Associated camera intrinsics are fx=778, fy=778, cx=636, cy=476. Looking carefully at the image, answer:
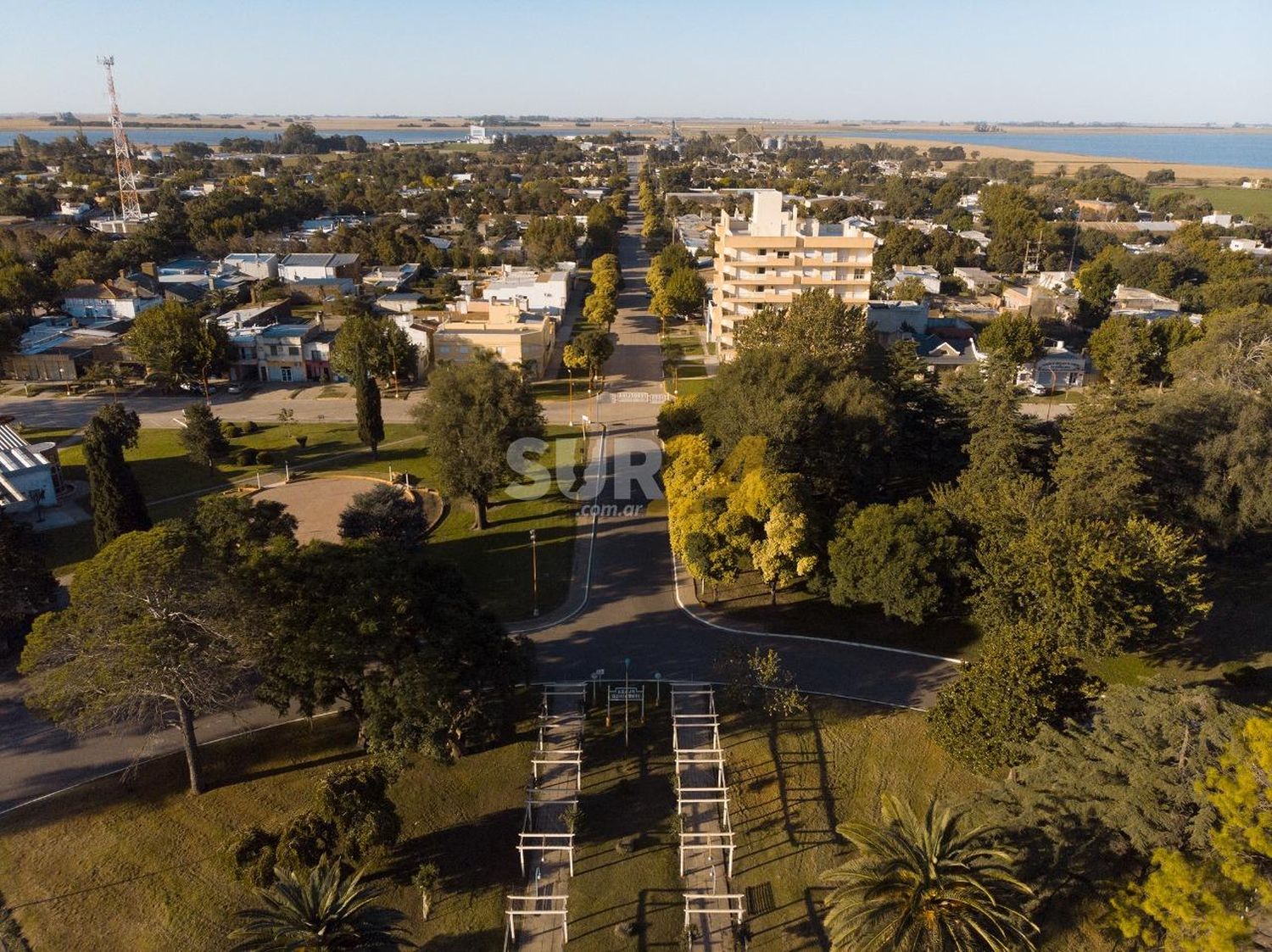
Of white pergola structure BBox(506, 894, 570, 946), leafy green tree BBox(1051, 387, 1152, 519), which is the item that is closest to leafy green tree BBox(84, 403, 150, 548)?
white pergola structure BBox(506, 894, 570, 946)

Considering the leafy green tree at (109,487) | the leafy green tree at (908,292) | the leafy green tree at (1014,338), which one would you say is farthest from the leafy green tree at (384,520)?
the leafy green tree at (908,292)

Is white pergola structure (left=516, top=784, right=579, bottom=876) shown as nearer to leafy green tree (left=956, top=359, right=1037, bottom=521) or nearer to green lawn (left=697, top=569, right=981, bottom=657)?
green lawn (left=697, top=569, right=981, bottom=657)

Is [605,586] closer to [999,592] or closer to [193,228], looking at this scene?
[999,592]

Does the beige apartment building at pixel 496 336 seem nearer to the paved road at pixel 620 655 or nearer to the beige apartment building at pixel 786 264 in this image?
the beige apartment building at pixel 786 264

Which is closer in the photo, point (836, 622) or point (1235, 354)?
point (836, 622)

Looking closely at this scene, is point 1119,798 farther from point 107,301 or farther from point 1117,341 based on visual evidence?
point 107,301

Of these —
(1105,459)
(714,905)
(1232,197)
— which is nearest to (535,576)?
(714,905)

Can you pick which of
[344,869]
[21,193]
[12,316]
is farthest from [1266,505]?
[21,193]
